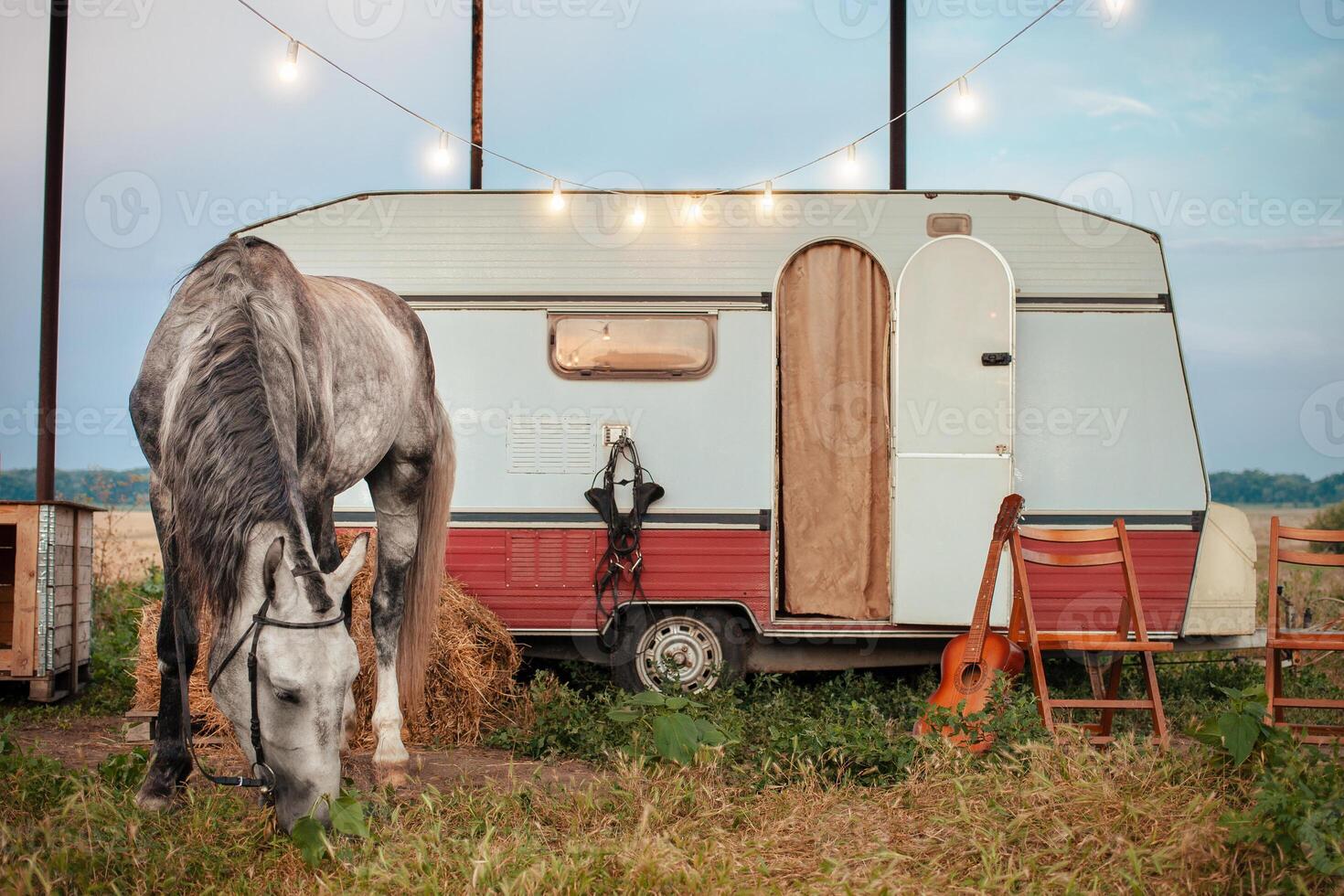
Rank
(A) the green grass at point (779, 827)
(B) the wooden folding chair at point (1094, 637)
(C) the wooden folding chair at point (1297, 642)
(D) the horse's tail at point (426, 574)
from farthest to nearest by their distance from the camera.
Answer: (D) the horse's tail at point (426, 574) → (B) the wooden folding chair at point (1094, 637) → (C) the wooden folding chair at point (1297, 642) → (A) the green grass at point (779, 827)

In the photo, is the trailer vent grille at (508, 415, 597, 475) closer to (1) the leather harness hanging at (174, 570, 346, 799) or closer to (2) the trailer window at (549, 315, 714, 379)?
(2) the trailer window at (549, 315, 714, 379)

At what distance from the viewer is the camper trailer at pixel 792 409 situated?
6.06 meters

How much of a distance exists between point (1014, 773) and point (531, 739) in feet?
7.68

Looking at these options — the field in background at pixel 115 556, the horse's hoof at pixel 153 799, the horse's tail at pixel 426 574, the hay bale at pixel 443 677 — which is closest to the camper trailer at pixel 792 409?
the hay bale at pixel 443 677

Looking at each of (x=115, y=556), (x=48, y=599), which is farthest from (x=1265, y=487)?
(x=48, y=599)

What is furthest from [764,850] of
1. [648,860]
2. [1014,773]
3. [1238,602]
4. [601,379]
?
[1238,602]

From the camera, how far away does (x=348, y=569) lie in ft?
9.89

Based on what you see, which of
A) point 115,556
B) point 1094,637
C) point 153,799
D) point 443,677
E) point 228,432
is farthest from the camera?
point 115,556

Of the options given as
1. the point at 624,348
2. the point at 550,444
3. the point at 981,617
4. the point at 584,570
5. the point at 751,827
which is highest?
the point at 624,348

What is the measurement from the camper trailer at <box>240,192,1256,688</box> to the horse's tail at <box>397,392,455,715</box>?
87cm

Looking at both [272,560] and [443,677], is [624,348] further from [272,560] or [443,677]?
[272,560]

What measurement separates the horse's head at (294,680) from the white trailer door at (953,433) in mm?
3673

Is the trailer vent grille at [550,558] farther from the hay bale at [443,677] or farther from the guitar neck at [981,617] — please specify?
the guitar neck at [981,617]

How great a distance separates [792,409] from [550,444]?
138 centimetres
